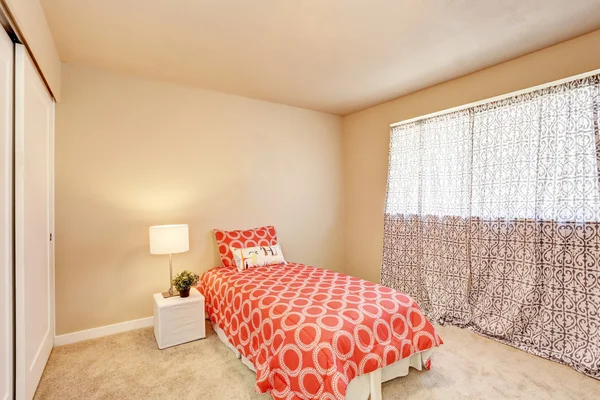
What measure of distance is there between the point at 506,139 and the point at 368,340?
90.1 inches

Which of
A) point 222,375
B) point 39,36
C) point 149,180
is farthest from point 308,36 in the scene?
point 222,375

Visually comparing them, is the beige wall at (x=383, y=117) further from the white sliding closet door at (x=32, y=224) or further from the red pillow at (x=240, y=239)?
the white sliding closet door at (x=32, y=224)

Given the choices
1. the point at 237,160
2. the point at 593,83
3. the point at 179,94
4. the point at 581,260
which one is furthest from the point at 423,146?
the point at 179,94

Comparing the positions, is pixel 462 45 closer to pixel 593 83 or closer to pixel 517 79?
pixel 517 79

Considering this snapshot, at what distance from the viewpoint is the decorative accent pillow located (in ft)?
10.7

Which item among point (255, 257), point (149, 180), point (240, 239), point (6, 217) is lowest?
point (255, 257)

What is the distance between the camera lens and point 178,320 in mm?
2764

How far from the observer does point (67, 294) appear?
283 centimetres

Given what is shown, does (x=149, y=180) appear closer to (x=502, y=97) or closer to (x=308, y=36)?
(x=308, y=36)

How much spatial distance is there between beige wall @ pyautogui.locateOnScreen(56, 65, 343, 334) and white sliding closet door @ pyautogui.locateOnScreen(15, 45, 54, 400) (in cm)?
19

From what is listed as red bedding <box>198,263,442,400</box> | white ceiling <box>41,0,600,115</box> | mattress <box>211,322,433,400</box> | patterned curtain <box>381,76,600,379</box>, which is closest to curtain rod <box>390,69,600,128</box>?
patterned curtain <box>381,76,600,379</box>

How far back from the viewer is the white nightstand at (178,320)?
2689 millimetres

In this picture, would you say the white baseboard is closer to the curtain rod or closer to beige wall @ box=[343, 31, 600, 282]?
beige wall @ box=[343, 31, 600, 282]

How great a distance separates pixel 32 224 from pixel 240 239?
6.03ft
